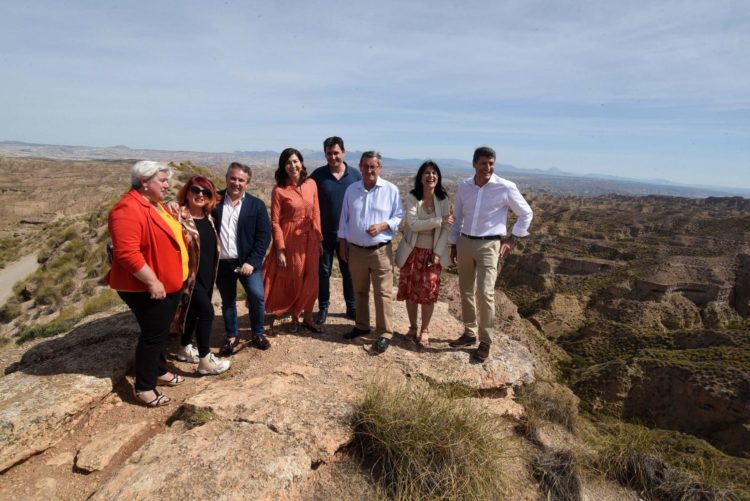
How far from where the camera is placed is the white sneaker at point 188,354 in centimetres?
405

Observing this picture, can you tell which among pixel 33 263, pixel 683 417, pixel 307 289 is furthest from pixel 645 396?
pixel 33 263

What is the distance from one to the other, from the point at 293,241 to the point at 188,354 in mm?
1584

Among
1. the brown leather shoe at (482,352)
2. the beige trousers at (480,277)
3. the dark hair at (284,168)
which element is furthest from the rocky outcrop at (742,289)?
the dark hair at (284,168)

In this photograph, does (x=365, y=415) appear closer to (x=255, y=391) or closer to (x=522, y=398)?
(x=255, y=391)

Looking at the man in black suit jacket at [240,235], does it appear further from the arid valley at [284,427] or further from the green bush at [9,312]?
the green bush at [9,312]

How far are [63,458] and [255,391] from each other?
1314mm

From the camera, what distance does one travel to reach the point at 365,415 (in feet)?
9.44

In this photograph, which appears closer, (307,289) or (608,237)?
(307,289)

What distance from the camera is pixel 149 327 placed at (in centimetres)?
308

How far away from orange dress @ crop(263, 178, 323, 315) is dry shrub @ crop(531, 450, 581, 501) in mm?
2787

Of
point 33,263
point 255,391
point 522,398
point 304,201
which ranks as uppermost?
point 304,201

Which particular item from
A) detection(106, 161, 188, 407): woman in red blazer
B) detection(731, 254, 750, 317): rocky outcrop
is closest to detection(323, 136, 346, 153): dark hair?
detection(106, 161, 188, 407): woman in red blazer

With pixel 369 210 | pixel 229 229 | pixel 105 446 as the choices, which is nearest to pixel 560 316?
pixel 369 210

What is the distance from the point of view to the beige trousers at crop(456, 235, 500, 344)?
13.2 ft
